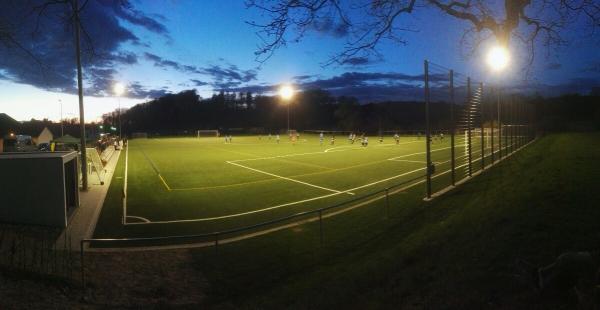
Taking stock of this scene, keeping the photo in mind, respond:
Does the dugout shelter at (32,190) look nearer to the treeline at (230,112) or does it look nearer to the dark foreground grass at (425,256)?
the dark foreground grass at (425,256)

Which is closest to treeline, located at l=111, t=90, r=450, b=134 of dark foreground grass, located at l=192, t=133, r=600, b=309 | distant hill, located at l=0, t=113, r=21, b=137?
distant hill, located at l=0, t=113, r=21, b=137

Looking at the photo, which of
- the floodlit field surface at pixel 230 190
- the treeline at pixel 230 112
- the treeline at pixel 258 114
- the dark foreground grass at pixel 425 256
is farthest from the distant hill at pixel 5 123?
the treeline at pixel 230 112

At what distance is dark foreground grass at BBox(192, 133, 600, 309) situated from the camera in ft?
16.4

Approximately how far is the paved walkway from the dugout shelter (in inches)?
24.4

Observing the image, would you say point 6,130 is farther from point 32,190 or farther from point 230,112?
point 230,112

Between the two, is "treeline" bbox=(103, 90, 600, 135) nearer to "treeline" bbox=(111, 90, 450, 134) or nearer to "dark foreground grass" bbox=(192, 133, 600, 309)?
"treeline" bbox=(111, 90, 450, 134)

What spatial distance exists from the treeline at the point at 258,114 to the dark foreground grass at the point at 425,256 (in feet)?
284

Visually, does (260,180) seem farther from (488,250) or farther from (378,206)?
(488,250)

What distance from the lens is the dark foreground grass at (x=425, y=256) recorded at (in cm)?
499

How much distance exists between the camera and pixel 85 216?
13750 millimetres

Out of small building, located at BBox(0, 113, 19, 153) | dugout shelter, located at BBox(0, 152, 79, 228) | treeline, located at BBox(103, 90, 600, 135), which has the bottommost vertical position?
dugout shelter, located at BBox(0, 152, 79, 228)

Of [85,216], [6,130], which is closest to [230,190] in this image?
[85,216]

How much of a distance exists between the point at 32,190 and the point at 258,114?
153m

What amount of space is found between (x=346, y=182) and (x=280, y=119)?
434 ft
